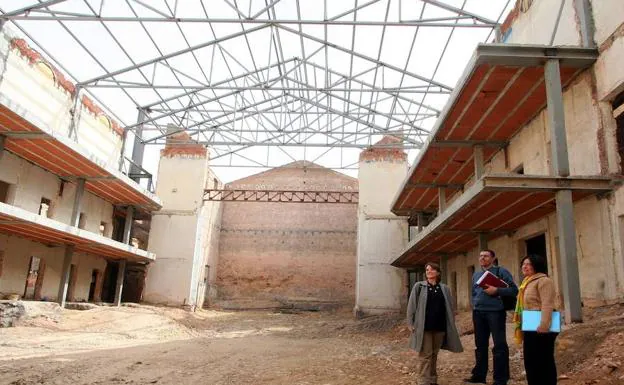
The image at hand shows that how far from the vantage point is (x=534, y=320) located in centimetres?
466

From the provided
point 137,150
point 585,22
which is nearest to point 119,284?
point 137,150

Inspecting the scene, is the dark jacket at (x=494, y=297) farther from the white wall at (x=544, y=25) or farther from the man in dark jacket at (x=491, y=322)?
the white wall at (x=544, y=25)

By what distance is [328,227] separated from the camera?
104 ft

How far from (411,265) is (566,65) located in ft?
49.3

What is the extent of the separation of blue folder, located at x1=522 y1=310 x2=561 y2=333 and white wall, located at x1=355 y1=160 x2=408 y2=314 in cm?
1801

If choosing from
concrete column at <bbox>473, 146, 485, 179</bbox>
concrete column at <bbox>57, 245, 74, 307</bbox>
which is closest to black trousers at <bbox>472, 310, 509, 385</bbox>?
concrete column at <bbox>473, 146, 485, 179</bbox>

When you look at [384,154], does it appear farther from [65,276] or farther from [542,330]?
[542,330]

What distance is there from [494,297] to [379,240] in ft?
58.6

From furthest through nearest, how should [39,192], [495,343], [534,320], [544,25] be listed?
1. [39,192]
2. [544,25]
3. [495,343]
4. [534,320]

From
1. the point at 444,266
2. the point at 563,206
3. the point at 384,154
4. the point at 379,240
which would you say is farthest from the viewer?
the point at 384,154

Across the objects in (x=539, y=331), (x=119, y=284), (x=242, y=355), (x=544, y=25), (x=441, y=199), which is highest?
(x=544, y=25)

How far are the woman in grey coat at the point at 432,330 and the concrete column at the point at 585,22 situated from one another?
6.20m

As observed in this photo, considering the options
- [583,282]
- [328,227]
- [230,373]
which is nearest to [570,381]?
[583,282]

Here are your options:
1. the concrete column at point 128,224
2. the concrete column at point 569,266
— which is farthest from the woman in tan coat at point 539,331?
the concrete column at point 128,224
